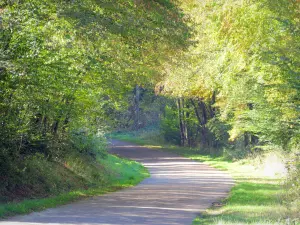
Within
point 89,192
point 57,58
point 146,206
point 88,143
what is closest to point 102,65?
point 57,58

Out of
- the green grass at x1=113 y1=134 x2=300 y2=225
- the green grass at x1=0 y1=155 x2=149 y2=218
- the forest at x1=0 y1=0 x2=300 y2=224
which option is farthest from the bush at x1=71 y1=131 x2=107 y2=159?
the green grass at x1=113 y1=134 x2=300 y2=225

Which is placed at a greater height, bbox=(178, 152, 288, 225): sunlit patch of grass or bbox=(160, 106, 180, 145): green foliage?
bbox=(160, 106, 180, 145): green foliage

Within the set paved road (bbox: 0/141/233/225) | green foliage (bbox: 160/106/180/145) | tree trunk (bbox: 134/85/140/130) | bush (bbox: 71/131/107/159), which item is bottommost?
paved road (bbox: 0/141/233/225)

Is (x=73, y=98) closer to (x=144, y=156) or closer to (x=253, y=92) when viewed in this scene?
(x=253, y=92)

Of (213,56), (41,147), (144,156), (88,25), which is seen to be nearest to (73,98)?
(41,147)

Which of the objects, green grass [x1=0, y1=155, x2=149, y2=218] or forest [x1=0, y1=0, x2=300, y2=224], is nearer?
green grass [x1=0, y1=155, x2=149, y2=218]

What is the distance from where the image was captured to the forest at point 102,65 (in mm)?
15492

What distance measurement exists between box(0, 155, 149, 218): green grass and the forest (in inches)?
26.0

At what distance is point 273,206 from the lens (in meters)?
15.2

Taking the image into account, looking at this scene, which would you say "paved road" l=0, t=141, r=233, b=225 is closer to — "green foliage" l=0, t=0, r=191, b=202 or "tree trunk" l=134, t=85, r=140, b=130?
"green foliage" l=0, t=0, r=191, b=202

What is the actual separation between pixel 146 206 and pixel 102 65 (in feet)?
17.0

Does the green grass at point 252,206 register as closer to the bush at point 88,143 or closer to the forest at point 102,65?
the forest at point 102,65

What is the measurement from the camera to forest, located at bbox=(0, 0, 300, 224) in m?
15.5

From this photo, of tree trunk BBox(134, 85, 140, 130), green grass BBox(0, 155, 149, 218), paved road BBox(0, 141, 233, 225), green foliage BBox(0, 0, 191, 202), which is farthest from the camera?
tree trunk BBox(134, 85, 140, 130)
